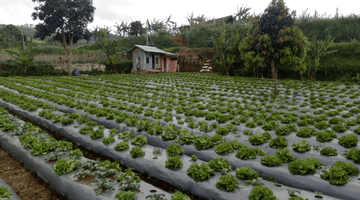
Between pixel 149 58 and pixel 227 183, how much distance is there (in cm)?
2726

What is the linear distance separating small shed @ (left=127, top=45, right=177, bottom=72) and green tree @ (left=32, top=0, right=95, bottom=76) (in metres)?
10.0

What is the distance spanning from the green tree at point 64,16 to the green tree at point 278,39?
28339mm

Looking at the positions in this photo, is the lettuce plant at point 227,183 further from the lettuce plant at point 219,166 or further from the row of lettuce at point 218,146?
the row of lettuce at point 218,146

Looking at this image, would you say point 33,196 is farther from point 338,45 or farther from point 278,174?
point 338,45

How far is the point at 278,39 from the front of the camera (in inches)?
382

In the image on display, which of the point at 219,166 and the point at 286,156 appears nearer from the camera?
the point at 219,166

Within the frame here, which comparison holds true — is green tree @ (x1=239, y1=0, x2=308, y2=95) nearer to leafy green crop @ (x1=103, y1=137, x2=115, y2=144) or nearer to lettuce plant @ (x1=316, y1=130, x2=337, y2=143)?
lettuce plant @ (x1=316, y1=130, x2=337, y2=143)

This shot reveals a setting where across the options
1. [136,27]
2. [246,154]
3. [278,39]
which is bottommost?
[246,154]

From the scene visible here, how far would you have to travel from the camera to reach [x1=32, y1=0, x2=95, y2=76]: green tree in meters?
30.8

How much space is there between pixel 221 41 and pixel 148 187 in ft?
71.2

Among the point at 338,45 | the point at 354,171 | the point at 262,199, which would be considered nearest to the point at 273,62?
the point at 354,171

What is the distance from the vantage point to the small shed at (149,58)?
93.5 ft

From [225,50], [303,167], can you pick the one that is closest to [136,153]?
[303,167]

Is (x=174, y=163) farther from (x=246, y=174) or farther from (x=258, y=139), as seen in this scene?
(x=258, y=139)
